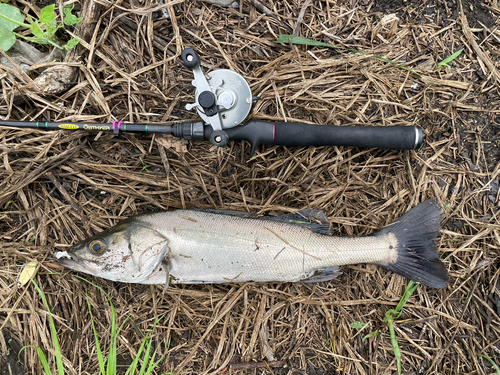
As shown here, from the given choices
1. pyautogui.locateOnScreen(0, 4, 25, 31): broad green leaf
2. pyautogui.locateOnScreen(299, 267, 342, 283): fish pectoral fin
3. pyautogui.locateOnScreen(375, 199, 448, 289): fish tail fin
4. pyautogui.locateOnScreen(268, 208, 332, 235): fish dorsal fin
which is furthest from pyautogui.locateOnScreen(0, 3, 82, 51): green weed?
pyautogui.locateOnScreen(375, 199, 448, 289): fish tail fin

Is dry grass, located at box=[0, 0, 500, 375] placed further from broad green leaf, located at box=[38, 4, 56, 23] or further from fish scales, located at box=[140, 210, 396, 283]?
broad green leaf, located at box=[38, 4, 56, 23]

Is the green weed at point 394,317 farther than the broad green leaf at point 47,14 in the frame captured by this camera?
Yes

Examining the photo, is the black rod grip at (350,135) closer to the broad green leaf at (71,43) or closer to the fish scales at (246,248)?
the fish scales at (246,248)

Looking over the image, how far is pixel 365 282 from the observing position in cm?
311

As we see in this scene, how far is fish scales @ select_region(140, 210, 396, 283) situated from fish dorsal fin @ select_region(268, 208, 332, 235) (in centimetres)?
7

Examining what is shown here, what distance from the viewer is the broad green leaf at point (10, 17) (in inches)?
115

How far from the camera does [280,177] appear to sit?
10.0 feet

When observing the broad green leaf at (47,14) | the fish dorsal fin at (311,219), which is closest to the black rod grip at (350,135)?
the fish dorsal fin at (311,219)

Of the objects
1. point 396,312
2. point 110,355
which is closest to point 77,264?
point 110,355

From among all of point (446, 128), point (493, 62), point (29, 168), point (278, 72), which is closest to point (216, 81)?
point (278, 72)

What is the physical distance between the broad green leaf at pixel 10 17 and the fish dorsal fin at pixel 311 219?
303 centimetres

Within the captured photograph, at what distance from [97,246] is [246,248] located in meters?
1.28

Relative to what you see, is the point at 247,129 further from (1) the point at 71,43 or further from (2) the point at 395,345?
(2) the point at 395,345

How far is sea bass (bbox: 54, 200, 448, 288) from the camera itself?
2754 mm
